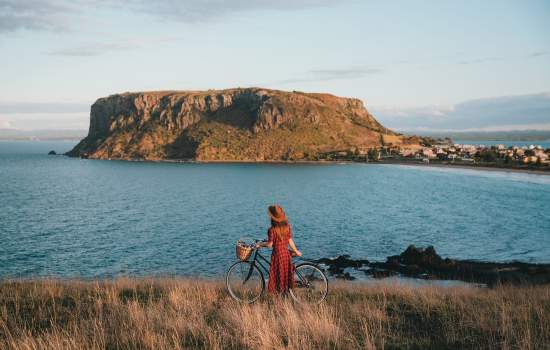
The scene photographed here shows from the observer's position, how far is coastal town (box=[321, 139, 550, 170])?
140325mm

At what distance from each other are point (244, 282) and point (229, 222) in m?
41.6

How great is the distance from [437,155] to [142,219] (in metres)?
148

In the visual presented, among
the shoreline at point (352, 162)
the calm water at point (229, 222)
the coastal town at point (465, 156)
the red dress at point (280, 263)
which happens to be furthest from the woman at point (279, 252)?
the coastal town at point (465, 156)

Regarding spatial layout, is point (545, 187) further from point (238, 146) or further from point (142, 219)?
point (238, 146)

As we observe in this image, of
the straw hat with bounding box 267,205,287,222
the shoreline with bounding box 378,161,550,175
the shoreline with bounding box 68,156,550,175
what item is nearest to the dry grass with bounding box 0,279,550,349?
the straw hat with bounding box 267,205,287,222

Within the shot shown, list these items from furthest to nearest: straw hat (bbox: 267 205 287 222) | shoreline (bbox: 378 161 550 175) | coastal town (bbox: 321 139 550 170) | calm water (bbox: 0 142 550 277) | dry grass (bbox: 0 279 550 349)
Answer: coastal town (bbox: 321 139 550 170)
shoreline (bbox: 378 161 550 175)
calm water (bbox: 0 142 550 277)
straw hat (bbox: 267 205 287 222)
dry grass (bbox: 0 279 550 349)

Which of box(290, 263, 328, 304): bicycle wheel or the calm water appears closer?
box(290, 263, 328, 304): bicycle wheel

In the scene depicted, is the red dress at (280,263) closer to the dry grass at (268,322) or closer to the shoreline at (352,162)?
the dry grass at (268,322)

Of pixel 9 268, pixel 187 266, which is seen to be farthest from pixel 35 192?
pixel 187 266

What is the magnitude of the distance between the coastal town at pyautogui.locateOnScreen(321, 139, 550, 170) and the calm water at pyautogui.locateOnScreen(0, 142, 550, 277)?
43780mm

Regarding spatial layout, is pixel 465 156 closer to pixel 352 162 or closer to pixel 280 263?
pixel 352 162

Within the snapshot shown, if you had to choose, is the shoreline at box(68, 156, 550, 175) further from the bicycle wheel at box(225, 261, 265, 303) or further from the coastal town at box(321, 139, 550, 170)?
the bicycle wheel at box(225, 261, 265, 303)

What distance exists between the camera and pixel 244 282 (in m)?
11.1

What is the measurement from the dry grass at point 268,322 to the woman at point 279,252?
0.40 m
